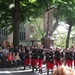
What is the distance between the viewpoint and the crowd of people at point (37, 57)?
14.9 m

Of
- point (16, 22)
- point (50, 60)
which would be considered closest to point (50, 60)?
point (50, 60)

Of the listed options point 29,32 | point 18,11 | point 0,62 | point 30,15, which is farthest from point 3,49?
point 29,32

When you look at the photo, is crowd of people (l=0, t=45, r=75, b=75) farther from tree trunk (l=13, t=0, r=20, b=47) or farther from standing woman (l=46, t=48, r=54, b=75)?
tree trunk (l=13, t=0, r=20, b=47)

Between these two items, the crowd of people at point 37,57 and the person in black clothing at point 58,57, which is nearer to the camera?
the crowd of people at point 37,57

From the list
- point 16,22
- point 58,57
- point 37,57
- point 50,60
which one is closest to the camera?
point 50,60

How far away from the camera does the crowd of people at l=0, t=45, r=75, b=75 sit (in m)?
14.9

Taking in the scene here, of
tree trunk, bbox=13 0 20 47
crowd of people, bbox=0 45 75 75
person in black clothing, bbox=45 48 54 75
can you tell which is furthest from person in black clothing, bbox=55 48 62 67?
tree trunk, bbox=13 0 20 47

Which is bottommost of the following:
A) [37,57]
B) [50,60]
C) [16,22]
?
[50,60]

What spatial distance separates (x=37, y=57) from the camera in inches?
609

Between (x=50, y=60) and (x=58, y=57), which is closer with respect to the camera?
(x=50, y=60)

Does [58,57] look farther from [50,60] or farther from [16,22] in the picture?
[16,22]

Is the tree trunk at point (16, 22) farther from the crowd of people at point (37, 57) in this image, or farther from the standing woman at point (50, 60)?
the standing woman at point (50, 60)

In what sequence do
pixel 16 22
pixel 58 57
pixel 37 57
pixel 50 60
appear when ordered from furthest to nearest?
pixel 16 22
pixel 58 57
pixel 37 57
pixel 50 60

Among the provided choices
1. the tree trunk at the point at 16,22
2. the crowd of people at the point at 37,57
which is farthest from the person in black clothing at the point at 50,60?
the tree trunk at the point at 16,22
